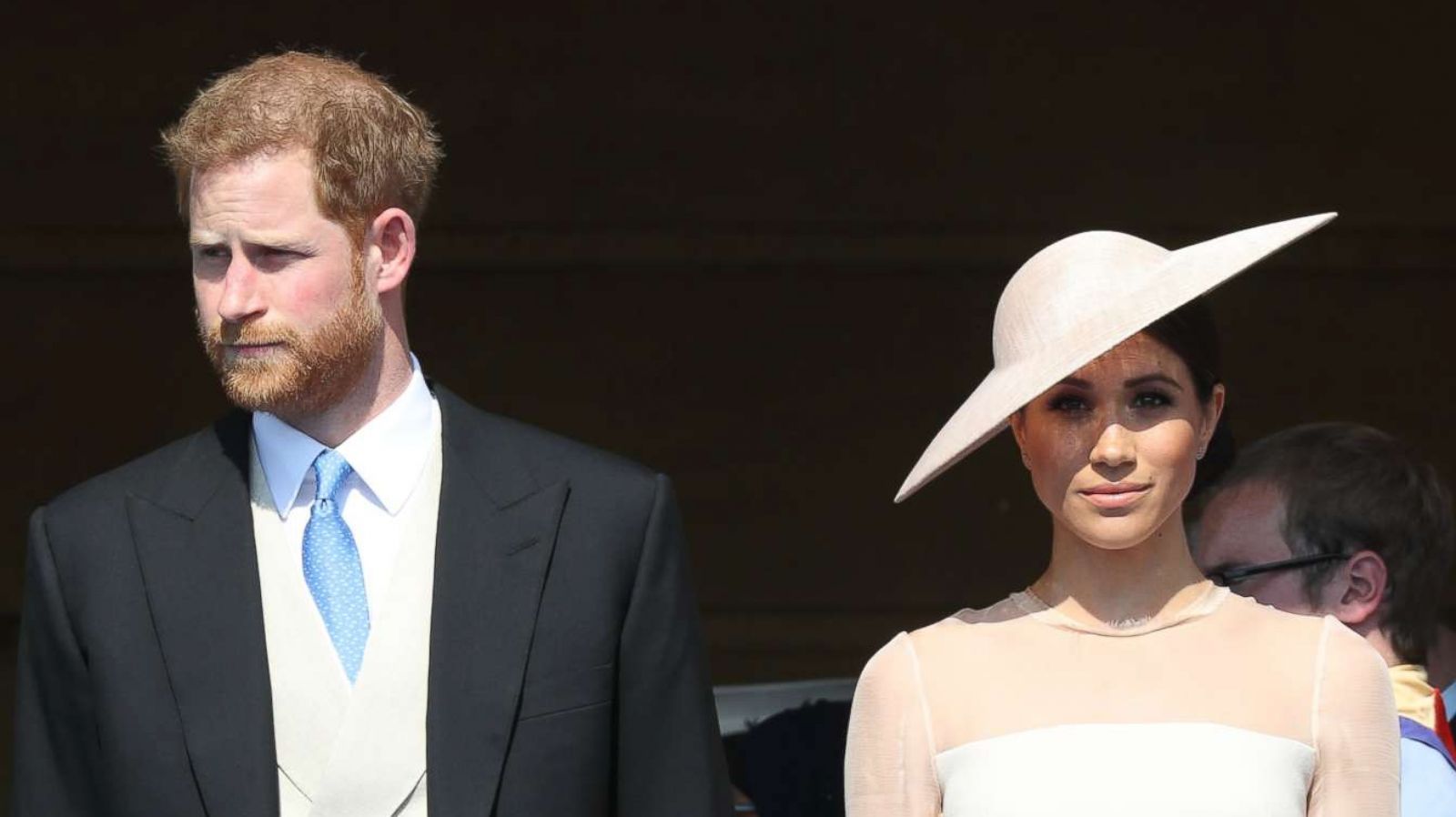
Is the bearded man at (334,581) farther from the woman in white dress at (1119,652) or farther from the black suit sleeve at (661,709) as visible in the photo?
the woman in white dress at (1119,652)

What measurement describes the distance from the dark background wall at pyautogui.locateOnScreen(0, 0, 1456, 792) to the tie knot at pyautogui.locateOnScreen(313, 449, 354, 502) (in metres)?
2.51

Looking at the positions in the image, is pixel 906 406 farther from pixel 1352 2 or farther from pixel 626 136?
pixel 1352 2

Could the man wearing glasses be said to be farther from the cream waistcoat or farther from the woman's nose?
the cream waistcoat

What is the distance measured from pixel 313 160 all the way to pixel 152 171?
271 cm

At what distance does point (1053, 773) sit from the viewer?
2572 mm

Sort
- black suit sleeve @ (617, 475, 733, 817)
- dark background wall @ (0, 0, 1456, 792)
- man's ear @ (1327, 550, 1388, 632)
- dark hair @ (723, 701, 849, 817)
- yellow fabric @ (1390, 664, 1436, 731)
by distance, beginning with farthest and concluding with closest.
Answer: dark background wall @ (0, 0, 1456, 792), dark hair @ (723, 701, 849, 817), man's ear @ (1327, 550, 1388, 632), yellow fabric @ (1390, 664, 1436, 731), black suit sleeve @ (617, 475, 733, 817)

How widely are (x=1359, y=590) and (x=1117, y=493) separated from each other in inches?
25.3

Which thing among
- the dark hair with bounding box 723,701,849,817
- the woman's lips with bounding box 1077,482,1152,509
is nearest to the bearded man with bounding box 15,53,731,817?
the woman's lips with bounding box 1077,482,1152,509

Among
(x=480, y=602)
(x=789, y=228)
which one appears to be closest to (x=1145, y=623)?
(x=480, y=602)

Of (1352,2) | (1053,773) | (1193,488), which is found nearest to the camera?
(1053,773)

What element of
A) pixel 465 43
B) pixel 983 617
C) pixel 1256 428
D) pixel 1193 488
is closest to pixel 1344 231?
pixel 1256 428

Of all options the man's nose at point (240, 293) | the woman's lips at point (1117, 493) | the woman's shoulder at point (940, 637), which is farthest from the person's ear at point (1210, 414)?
the man's nose at point (240, 293)

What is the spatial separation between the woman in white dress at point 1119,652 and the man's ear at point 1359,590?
466 millimetres

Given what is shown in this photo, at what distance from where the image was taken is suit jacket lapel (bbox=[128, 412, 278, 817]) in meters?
2.68
